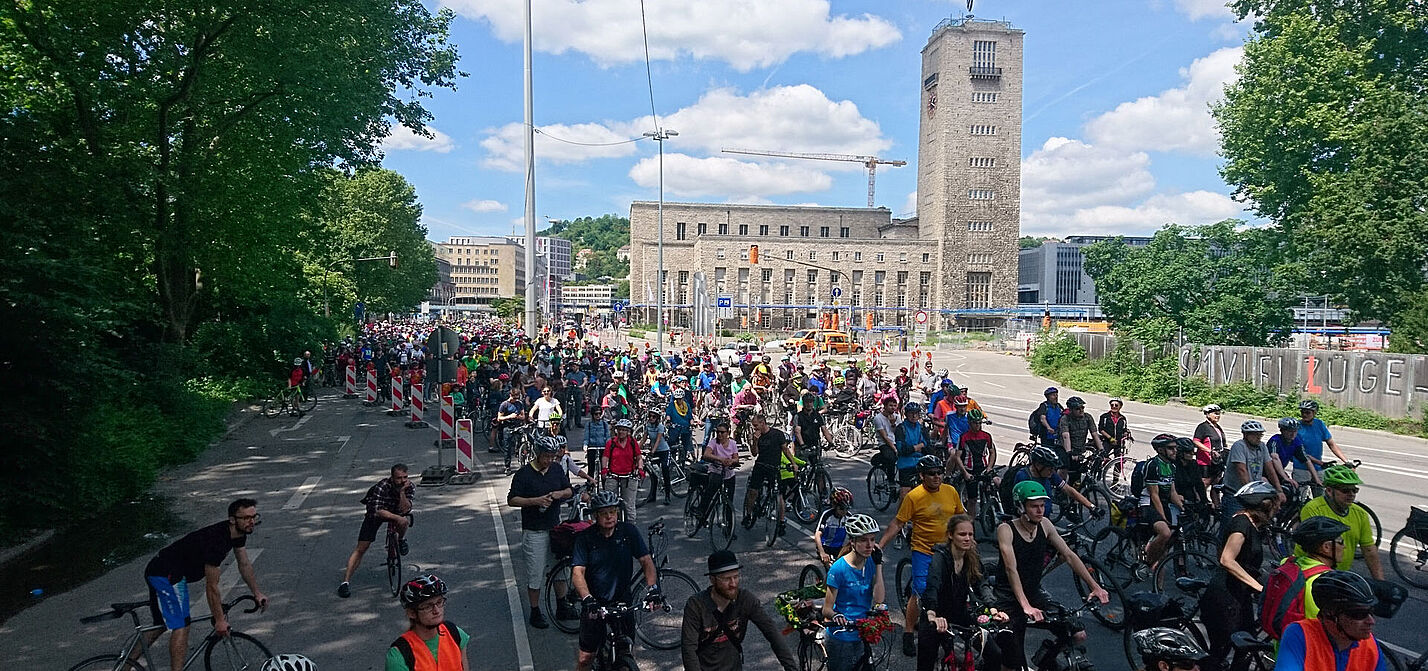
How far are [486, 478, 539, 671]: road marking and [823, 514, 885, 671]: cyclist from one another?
266 cm

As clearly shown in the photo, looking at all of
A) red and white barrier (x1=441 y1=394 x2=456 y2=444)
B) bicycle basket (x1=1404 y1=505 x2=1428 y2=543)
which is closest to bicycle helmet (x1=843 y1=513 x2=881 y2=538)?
bicycle basket (x1=1404 y1=505 x2=1428 y2=543)

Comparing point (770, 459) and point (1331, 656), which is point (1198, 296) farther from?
point (1331, 656)

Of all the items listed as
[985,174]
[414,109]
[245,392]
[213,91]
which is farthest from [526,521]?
[985,174]

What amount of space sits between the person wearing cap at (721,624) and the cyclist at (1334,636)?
2367 millimetres

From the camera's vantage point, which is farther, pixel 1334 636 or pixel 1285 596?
pixel 1285 596

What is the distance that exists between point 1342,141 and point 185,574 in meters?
34.5

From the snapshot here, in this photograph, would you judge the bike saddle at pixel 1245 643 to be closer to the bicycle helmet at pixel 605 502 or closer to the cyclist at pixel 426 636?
the bicycle helmet at pixel 605 502

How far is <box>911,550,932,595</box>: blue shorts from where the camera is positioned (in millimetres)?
6266

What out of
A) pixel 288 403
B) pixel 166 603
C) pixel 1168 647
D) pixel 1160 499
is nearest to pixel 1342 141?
pixel 1160 499

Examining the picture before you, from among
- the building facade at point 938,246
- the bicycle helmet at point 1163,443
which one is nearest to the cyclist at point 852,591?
the bicycle helmet at point 1163,443

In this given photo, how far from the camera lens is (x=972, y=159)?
104 metres

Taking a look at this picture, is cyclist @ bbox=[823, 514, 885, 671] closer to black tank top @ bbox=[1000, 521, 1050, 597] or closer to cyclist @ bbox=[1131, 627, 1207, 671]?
black tank top @ bbox=[1000, 521, 1050, 597]

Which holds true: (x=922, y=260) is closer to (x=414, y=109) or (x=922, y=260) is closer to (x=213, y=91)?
(x=414, y=109)

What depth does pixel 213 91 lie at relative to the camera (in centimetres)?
1914
